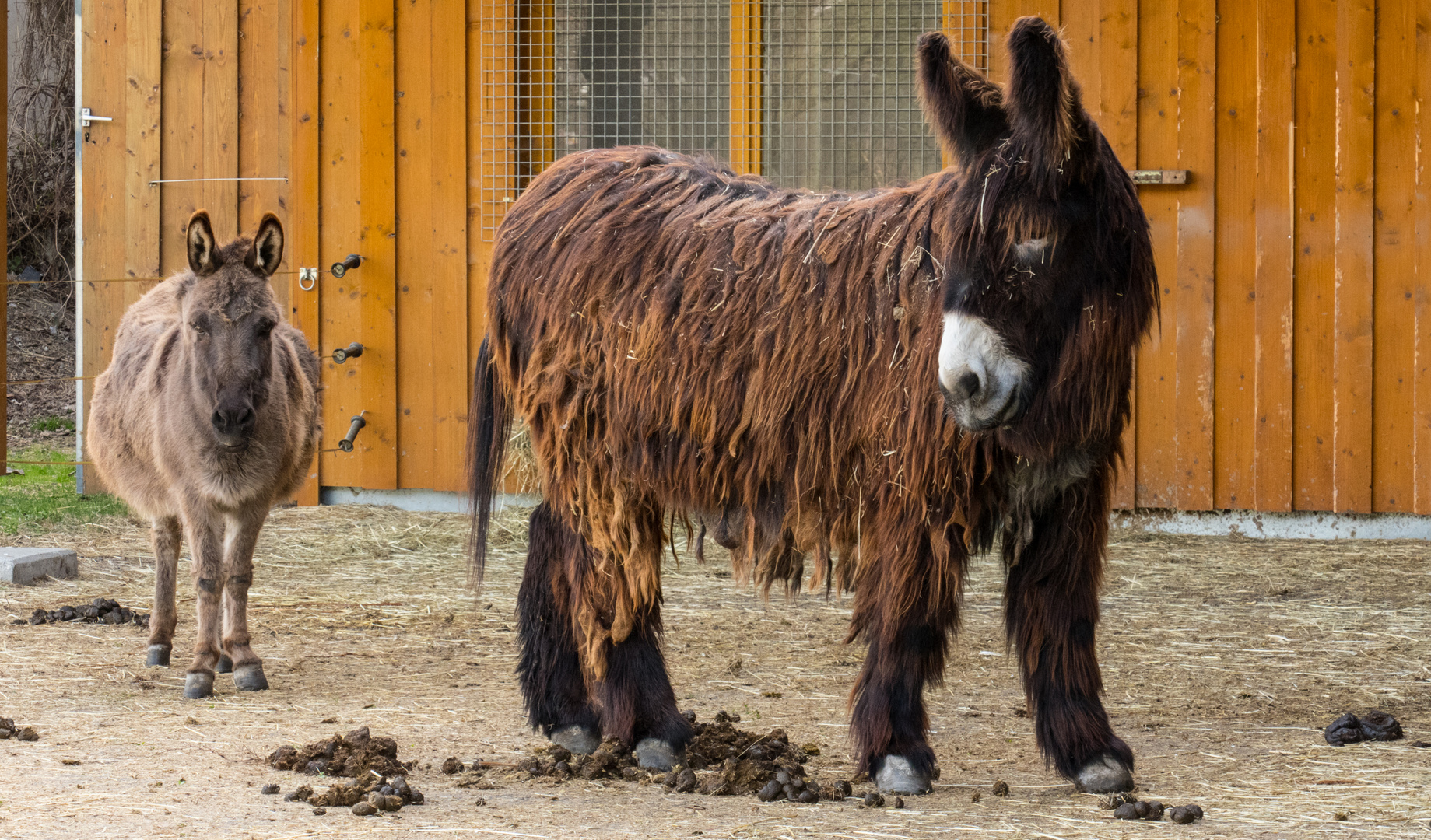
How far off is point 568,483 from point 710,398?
53cm

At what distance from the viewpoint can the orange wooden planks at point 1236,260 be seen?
7.29 m

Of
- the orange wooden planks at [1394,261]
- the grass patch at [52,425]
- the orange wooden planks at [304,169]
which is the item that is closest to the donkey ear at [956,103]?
the orange wooden planks at [1394,261]

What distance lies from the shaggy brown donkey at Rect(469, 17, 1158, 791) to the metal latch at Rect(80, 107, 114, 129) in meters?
5.89

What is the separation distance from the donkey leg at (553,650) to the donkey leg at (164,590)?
1.72 meters

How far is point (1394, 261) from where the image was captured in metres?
7.18

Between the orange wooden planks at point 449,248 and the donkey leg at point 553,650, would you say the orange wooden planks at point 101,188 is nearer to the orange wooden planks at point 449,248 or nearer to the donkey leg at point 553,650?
the orange wooden planks at point 449,248

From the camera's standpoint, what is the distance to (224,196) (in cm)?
859

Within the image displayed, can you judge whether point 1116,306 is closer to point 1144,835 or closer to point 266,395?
point 1144,835

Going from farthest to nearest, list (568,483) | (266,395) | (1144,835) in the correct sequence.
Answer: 1. (266,395)
2. (568,483)
3. (1144,835)

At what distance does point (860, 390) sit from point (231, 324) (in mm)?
2422

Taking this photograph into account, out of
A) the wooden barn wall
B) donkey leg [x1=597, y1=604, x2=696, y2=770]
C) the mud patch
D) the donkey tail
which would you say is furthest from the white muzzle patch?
the wooden barn wall

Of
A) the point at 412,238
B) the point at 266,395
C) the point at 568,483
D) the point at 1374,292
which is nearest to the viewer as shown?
the point at 568,483

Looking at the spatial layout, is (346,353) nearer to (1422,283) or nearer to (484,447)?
(484,447)

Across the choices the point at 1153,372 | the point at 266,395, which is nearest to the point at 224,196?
the point at 266,395
